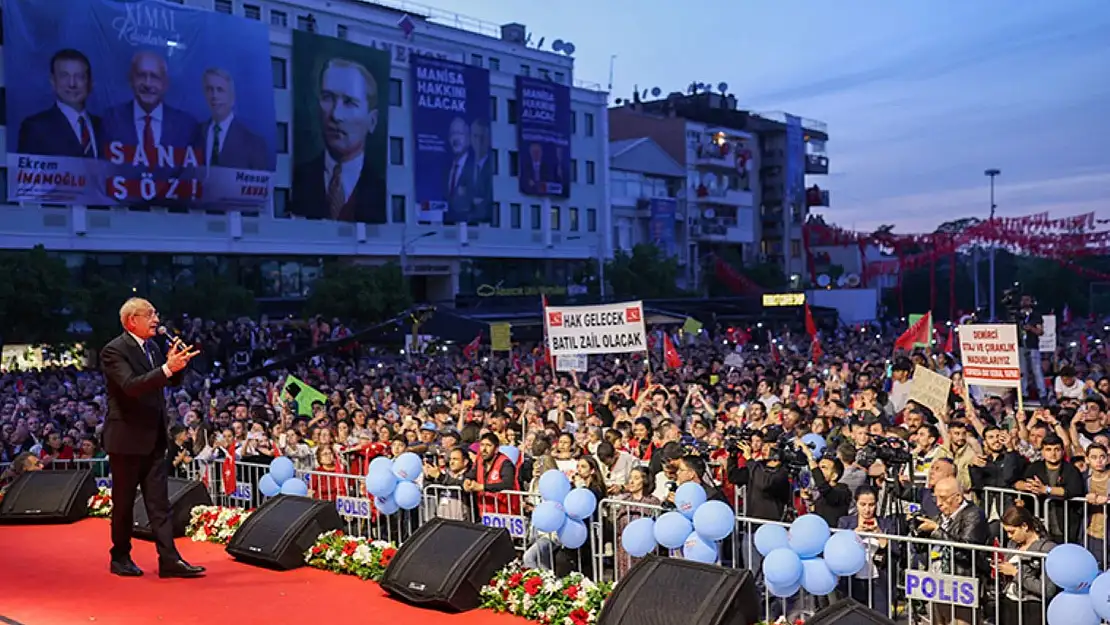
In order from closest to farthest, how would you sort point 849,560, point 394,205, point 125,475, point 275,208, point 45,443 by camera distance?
point 849,560 → point 125,475 → point 45,443 → point 275,208 → point 394,205

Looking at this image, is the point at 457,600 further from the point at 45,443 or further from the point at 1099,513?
the point at 45,443

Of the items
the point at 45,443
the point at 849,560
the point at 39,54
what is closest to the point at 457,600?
the point at 849,560

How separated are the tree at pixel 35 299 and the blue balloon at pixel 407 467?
1008 inches

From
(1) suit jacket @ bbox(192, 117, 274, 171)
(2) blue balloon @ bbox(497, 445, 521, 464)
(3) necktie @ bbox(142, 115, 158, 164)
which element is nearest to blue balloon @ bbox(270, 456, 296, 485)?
(2) blue balloon @ bbox(497, 445, 521, 464)

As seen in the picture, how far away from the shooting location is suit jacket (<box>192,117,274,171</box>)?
46434mm

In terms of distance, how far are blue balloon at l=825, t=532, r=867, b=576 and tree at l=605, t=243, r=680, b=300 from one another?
5295 centimetres

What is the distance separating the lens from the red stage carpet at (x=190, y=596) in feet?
27.8

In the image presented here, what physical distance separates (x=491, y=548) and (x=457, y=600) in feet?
1.60

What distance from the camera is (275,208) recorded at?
51.7 meters

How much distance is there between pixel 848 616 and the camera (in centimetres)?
686

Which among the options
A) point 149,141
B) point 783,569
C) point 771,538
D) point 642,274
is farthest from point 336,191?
point 783,569

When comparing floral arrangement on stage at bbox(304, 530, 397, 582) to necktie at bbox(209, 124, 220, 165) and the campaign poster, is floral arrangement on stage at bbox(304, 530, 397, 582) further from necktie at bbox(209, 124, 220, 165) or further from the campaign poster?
the campaign poster

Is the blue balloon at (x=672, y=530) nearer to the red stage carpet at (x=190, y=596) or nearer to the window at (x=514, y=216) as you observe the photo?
the red stage carpet at (x=190, y=596)

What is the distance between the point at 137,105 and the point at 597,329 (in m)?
30.9
